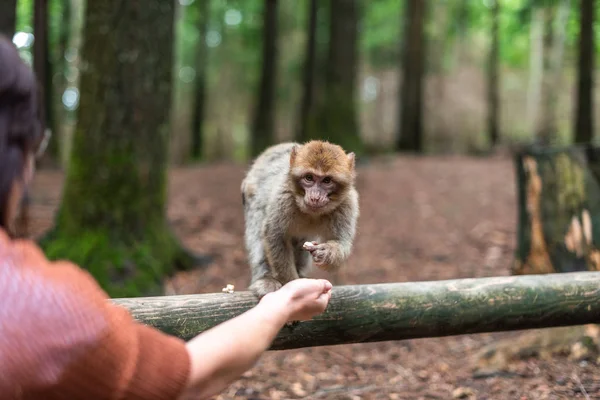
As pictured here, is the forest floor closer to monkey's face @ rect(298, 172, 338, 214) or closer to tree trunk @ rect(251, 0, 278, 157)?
monkey's face @ rect(298, 172, 338, 214)

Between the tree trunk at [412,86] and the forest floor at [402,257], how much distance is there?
2.60 meters

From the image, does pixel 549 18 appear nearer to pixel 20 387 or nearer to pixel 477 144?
pixel 477 144

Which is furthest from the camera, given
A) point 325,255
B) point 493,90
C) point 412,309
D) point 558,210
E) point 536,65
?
point 536,65

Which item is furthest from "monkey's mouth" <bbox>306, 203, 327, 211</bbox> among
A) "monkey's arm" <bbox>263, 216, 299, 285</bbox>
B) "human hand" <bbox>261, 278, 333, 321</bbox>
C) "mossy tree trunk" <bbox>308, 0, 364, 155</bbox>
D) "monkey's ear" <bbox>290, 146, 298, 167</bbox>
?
"mossy tree trunk" <bbox>308, 0, 364, 155</bbox>

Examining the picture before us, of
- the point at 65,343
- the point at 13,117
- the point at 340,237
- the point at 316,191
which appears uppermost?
the point at 13,117

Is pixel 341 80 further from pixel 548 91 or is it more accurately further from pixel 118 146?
pixel 548 91

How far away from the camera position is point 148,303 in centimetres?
304

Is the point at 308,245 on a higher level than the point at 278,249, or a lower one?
higher

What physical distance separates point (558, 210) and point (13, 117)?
518 cm

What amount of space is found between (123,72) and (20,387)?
16.5ft

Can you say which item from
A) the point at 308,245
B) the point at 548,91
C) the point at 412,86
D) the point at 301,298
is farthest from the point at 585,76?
the point at 301,298

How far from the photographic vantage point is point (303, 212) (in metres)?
3.75

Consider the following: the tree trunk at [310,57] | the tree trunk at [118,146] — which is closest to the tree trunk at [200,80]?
the tree trunk at [310,57]

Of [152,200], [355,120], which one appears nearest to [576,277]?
[152,200]
